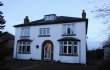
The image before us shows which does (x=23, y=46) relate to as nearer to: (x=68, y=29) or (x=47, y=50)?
(x=47, y=50)

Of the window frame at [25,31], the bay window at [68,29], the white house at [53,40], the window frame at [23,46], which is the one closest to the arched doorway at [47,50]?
the white house at [53,40]

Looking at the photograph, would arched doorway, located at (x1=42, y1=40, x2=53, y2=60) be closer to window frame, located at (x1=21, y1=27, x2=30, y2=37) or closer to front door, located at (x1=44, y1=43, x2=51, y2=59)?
front door, located at (x1=44, y1=43, x2=51, y2=59)

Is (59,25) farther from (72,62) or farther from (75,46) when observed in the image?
(72,62)

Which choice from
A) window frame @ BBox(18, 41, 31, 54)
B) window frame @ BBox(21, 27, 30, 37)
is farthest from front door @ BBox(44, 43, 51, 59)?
window frame @ BBox(21, 27, 30, 37)

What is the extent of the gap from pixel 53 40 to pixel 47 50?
80.8 inches

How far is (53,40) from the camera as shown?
3391 cm

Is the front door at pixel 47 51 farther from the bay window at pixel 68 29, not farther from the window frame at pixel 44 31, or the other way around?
the bay window at pixel 68 29

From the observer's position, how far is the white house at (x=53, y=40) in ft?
104

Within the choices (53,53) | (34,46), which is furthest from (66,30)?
(34,46)

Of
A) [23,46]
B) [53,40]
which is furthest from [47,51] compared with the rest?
[23,46]

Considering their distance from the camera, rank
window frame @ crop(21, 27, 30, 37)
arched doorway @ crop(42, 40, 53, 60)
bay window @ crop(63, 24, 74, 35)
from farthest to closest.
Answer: window frame @ crop(21, 27, 30, 37), arched doorway @ crop(42, 40, 53, 60), bay window @ crop(63, 24, 74, 35)

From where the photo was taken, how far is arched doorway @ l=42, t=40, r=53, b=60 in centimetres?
3394

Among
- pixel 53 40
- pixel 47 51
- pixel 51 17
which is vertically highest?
pixel 51 17

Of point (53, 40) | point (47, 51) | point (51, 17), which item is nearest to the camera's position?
point (53, 40)
